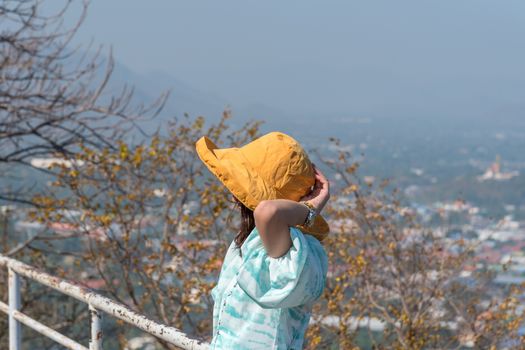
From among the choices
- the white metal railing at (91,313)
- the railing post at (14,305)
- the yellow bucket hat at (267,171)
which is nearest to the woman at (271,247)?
the yellow bucket hat at (267,171)

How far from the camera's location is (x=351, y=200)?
751 centimetres

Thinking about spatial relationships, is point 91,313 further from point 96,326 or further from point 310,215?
point 310,215

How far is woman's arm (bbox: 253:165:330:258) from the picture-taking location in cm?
165

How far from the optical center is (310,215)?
1.74 meters

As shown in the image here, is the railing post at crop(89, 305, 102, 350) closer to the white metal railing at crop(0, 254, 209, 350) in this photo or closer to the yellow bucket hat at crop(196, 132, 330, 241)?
the white metal railing at crop(0, 254, 209, 350)

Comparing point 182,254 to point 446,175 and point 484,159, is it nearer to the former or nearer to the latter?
point 446,175

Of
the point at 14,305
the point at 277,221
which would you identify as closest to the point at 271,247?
the point at 277,221

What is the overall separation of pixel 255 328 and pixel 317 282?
211 mm

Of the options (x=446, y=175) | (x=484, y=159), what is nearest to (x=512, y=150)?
(x=484, y=159)

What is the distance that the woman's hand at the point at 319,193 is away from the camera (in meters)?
1.80

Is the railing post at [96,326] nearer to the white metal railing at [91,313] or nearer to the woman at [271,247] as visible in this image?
the white metal railing at [91,313]

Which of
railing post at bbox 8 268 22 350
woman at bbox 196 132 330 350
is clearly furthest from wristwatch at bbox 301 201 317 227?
railing post at bbox 8 268 22 350

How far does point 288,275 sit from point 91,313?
1.18m

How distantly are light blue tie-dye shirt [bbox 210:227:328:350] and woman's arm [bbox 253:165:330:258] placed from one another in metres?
0.02
